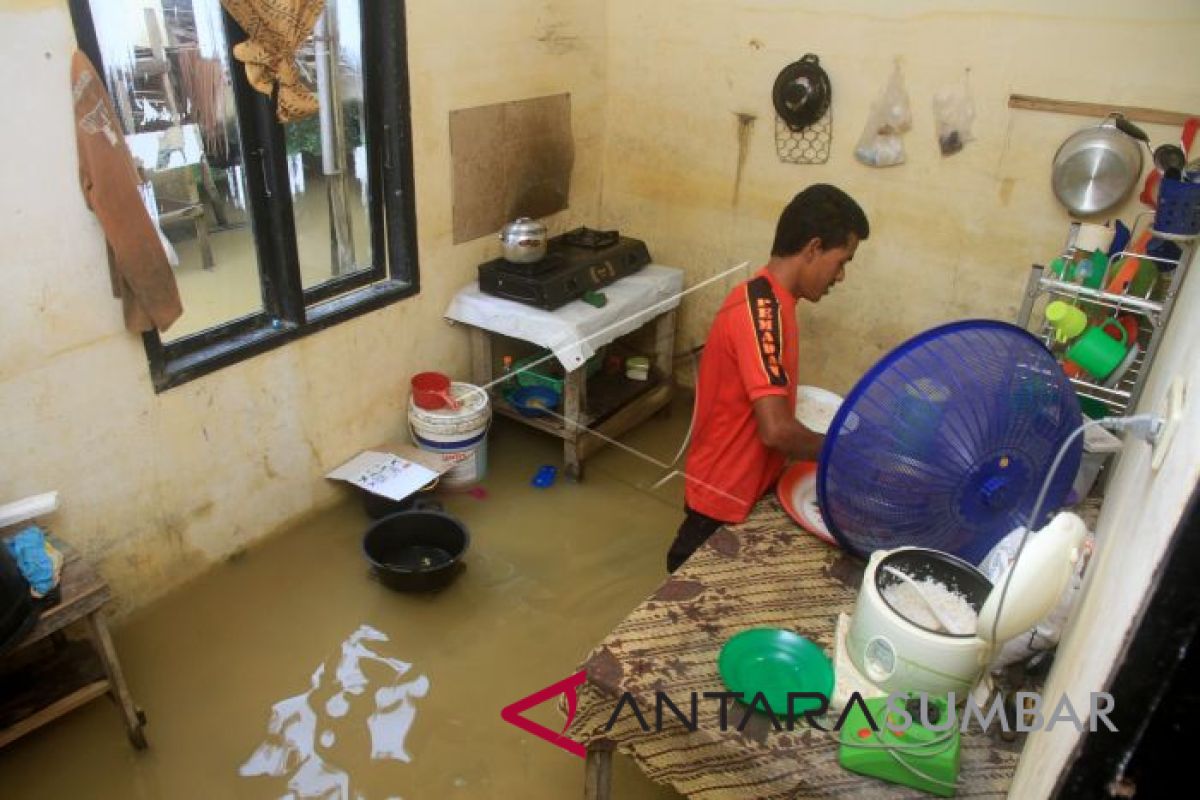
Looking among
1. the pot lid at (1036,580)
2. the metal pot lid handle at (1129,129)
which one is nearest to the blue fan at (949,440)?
the pot lid at (1036,580)

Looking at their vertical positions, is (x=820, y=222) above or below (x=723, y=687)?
above

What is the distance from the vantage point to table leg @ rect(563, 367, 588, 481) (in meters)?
3.30

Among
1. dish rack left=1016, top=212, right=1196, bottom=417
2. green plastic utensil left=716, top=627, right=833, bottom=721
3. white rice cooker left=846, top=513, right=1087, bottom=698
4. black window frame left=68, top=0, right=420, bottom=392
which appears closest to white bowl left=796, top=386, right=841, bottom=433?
dish rack left=1016, top=212, right=1196, bottom=417

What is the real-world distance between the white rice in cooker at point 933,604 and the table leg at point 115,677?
6.25 ft

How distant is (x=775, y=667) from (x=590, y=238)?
2570 mm

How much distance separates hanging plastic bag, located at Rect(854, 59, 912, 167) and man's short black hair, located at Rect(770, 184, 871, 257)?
130 centimetres

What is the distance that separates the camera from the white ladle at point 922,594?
4.37 ft

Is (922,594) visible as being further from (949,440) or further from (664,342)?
(664,342)

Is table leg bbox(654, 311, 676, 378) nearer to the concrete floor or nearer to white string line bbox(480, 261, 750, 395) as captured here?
white string line bbox(480, 261, 750, 395)

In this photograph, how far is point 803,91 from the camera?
3.22m

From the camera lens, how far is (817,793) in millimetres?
1232

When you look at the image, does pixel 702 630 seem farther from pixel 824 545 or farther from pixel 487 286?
pixel 487 286

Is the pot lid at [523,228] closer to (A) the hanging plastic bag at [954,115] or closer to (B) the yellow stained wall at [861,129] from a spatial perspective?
(B) the yellow stained wall at [861,129]

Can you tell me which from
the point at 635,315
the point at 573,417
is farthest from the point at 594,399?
the point at 635,315
